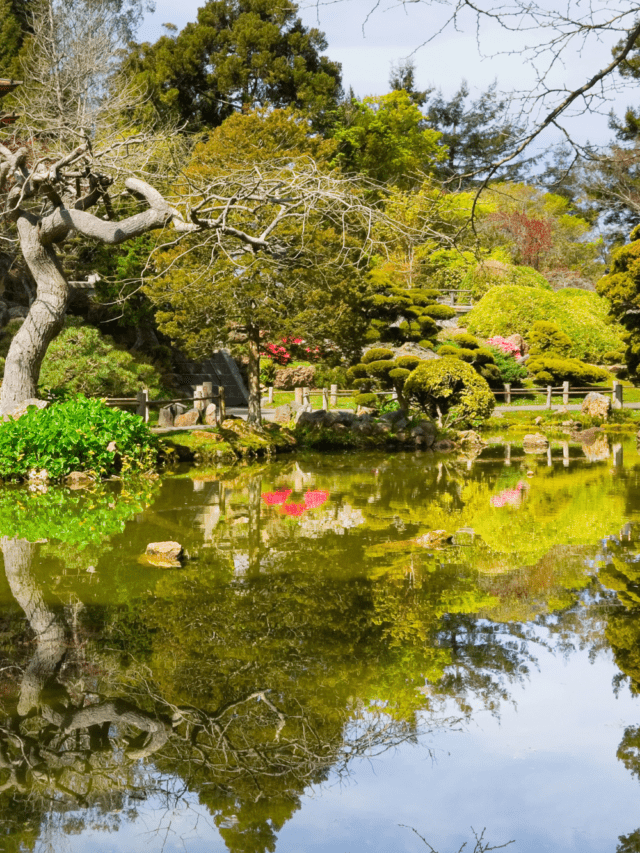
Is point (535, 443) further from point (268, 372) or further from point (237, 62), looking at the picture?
point (237, 62)

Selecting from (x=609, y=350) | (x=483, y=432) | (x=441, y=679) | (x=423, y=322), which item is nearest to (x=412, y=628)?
(x=441, y=679)

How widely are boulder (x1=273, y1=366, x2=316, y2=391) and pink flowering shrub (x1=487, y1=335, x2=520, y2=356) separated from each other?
5356mm

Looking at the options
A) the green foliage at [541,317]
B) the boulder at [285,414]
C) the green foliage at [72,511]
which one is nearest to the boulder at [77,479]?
the green foliage at [72,511]

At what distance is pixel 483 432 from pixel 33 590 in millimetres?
13229

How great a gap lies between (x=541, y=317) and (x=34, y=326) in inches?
684

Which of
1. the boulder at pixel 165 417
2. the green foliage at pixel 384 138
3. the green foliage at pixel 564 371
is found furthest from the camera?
the green foliage at pixel 384 138

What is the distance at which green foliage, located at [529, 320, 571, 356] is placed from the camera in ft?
78.8

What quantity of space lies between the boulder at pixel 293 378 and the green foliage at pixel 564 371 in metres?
6.12

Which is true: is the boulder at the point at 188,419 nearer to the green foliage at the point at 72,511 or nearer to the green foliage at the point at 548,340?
the green foliage at the point at 72,511

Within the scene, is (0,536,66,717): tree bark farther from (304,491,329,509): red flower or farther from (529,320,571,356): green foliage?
(529,320,571,356): green foliage

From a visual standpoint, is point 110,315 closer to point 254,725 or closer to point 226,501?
point 226,501

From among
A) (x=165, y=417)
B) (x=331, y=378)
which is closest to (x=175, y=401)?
(x=165, y=417)

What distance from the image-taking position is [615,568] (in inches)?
249

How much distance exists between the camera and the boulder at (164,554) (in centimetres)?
645
